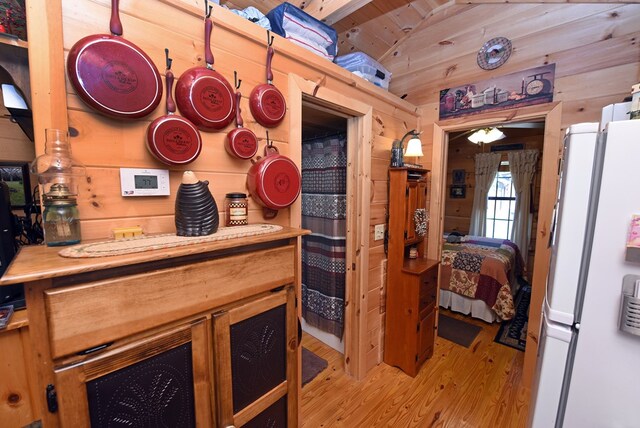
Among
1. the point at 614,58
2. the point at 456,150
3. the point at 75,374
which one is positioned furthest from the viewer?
the point at 456,150

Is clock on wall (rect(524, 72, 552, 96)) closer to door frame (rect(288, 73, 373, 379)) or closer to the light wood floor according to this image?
door frame (rect(288, 73, 373, 379))

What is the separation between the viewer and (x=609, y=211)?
0.76m

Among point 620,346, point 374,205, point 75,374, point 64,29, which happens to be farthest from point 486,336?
point 64,29

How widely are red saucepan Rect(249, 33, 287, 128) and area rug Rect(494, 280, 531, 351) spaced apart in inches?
119

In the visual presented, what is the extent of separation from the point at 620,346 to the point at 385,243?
154 centimetres

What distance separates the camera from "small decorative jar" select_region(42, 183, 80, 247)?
2.50 ft

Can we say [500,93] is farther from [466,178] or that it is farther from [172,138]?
[466,178]

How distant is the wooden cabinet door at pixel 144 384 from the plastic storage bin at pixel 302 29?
1.53 metres

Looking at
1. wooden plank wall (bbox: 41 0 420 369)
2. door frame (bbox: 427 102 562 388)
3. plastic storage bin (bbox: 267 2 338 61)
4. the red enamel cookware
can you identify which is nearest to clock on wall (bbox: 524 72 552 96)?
door frame (bbox: 427 102 562 388)

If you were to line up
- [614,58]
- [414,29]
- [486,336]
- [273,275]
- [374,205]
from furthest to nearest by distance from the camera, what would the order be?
[486,336] < [414,29] < [374,205] < [614,58] < [273,275]

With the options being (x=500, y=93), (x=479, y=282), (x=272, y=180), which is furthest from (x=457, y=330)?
(x=272, y=180)

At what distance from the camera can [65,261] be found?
61 cm

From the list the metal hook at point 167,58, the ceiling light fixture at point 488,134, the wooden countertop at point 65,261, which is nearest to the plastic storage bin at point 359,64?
the metal hook at point 167,58

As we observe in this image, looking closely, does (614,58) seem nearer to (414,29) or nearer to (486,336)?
(414,29)
